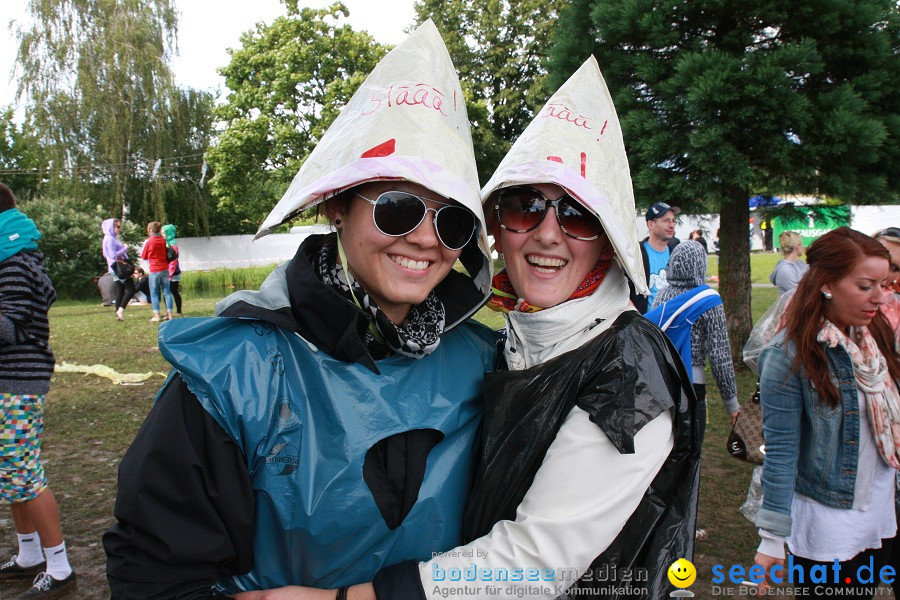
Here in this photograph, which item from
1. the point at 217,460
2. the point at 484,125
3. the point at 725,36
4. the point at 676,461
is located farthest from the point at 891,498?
the point at 484,125

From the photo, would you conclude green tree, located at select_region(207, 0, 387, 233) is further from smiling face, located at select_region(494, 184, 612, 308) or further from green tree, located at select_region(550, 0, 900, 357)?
smiling face, located at select_region(494, 184, 612, 308)

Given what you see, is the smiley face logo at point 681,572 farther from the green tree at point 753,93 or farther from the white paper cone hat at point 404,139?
the green tree at point 753,93

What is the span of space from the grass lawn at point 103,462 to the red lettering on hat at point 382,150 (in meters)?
3.35

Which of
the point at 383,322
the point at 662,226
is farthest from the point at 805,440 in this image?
the point at 662,226

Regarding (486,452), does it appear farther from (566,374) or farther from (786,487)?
(786,487)

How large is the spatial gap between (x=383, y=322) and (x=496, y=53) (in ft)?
92.6

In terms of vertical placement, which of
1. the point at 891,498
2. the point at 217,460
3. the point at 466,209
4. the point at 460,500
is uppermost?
the point at 466,209

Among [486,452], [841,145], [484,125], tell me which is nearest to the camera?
[486,452]

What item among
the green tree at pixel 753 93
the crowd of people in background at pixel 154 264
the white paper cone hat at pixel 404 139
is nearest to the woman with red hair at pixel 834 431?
the white paper cone hat at pixel 404 139

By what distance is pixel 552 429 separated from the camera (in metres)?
1.54

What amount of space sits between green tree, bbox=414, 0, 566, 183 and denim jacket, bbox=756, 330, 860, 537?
2451 cm

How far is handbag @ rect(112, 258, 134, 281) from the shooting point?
13.7 meters

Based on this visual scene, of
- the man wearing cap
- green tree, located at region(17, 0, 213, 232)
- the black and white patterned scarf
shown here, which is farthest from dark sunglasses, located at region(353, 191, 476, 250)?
green tree, located at region(17, 0, 213, 232)

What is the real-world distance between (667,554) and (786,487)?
4.75 feet
